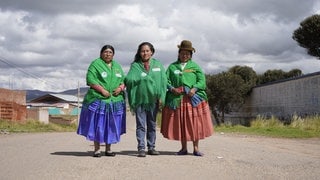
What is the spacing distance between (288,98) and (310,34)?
9.27 metres

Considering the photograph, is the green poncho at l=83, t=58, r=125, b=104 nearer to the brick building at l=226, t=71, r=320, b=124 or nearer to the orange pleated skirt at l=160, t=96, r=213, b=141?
the orange pleated skirt at l=160, t=96, r=213, b=141

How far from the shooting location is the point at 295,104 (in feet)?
110

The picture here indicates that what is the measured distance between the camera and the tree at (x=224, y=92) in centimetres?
4806

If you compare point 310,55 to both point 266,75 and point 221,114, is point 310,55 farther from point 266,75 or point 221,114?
point 266,75

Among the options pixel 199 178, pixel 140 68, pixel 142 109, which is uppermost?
pixel 140 68

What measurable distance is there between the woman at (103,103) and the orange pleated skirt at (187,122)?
944mm

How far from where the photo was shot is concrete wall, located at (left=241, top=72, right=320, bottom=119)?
100 ft

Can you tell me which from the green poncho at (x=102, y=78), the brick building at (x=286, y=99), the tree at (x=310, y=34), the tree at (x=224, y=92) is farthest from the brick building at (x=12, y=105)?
the green poncho at (x=102, y=78)

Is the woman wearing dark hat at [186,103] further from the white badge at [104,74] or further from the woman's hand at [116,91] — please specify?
the white badge at [104,74]

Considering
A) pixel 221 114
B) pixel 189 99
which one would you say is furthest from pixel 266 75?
pixel 189 99

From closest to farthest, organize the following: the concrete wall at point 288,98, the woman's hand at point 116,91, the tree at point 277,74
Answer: the woman's hand at point 116,91 < the concrete wall at point 288,98 < the tree at point 277,74

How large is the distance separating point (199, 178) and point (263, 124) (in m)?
20.0

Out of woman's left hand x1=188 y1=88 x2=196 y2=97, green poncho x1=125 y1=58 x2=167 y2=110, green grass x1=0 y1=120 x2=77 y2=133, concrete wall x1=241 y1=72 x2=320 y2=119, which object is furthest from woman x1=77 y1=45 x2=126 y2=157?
concrete wall x1=241 y1=72 x2=320 y2=119

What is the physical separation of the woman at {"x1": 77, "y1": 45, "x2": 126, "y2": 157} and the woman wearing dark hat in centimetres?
94
